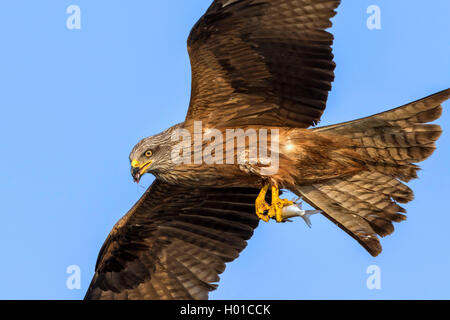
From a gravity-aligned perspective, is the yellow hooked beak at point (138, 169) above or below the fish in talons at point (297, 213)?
above

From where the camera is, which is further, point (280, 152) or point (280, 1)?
point (280, 152)

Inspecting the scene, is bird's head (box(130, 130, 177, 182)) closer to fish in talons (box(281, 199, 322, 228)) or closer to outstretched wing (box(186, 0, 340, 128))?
outstretched wing (box(186, 0, 340, 128))

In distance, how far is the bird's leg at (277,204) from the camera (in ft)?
32.2

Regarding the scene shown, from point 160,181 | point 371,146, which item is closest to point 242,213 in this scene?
point 160,181

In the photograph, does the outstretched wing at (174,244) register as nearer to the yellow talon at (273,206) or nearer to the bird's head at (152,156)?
the yellow talon at (273,206)

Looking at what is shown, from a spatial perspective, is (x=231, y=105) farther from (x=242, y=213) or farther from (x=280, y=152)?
(x=242, y=213)

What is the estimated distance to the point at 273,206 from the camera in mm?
9898

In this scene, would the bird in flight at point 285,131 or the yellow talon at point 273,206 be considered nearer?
the bird in flight at point 285,131

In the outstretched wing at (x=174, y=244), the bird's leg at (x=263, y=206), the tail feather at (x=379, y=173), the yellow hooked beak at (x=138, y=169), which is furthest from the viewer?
the outstretched wing at (x=174, y=244)

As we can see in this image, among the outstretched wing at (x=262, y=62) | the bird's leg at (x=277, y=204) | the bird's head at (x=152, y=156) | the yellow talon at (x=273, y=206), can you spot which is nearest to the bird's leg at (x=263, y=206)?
the yellow talon at (x=273, y=206)

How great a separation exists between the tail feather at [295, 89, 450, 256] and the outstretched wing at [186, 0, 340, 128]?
0.60 meters

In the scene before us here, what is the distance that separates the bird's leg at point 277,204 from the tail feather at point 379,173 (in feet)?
1.47
